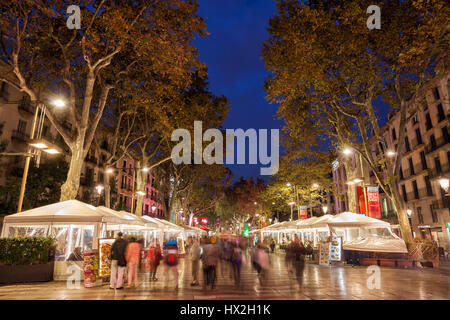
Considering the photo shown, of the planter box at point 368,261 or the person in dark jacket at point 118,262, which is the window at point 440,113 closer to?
the planter box at point 368,261

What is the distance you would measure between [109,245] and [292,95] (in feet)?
41.3

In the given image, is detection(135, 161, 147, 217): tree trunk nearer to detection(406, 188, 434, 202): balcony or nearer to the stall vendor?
the stall vendor

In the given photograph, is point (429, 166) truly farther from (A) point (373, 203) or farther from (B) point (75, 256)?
(B) point (75, 256)

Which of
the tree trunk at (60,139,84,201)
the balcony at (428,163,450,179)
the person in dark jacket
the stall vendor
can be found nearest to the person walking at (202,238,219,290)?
the person in dark jacket

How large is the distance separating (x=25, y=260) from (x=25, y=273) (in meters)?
0.44

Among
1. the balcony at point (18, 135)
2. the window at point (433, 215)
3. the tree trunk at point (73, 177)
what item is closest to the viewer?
the tree trunk at point (73, 177)

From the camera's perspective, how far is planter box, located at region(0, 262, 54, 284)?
30.7 feet

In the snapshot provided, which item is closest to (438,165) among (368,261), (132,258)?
(368,261)

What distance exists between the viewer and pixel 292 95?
54.5ft

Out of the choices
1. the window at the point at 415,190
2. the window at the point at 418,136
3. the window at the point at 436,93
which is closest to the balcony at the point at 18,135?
the window at the point at 436,93

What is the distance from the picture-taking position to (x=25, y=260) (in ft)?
31.9

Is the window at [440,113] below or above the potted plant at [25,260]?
above

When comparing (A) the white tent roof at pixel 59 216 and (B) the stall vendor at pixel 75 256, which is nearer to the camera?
(A) the white tent roof at pixel 59 216

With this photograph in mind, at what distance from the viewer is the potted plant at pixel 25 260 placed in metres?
9.41
